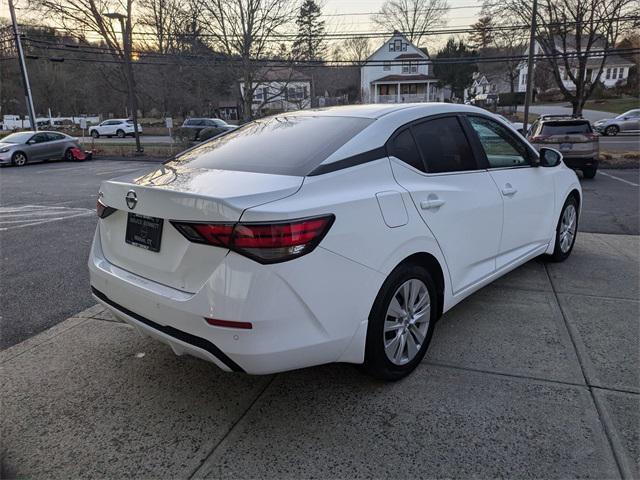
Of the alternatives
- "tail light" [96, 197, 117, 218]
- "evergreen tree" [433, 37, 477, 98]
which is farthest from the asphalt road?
"evergreen tree" [433, 37, 477, 98]

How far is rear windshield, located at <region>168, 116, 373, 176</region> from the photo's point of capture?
2713 mm

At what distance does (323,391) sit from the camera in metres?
2.89

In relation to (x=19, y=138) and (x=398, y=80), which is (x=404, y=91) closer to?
(x=398, y=80)

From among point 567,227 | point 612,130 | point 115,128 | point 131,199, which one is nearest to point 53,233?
point 131,199

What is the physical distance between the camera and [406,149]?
303 cm

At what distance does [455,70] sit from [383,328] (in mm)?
58174

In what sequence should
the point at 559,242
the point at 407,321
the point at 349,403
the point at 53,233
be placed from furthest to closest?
the point at 53,233 < the point at 559,242 < the point at 407,321 < the point at 349,403

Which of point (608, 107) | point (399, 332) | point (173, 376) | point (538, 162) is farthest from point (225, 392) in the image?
point (608, 107)

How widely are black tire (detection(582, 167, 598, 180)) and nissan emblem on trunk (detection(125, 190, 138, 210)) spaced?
12670mm

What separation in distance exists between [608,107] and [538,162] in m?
54.9

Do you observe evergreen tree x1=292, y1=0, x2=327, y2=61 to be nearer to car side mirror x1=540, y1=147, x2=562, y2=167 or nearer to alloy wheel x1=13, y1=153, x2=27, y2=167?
alloy wheel x1=13, y1=153, x2=27, y2=167

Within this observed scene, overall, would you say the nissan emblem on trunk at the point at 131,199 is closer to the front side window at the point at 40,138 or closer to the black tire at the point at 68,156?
the front side window at the point at 40,138

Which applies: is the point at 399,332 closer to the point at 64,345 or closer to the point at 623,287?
the point at 64,345

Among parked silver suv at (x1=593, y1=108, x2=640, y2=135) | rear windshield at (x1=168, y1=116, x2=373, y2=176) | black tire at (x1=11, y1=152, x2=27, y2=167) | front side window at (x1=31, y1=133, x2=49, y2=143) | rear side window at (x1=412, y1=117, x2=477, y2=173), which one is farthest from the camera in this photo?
parked silver suv at (x1=593, y1=108, x2=640, y2=135)
